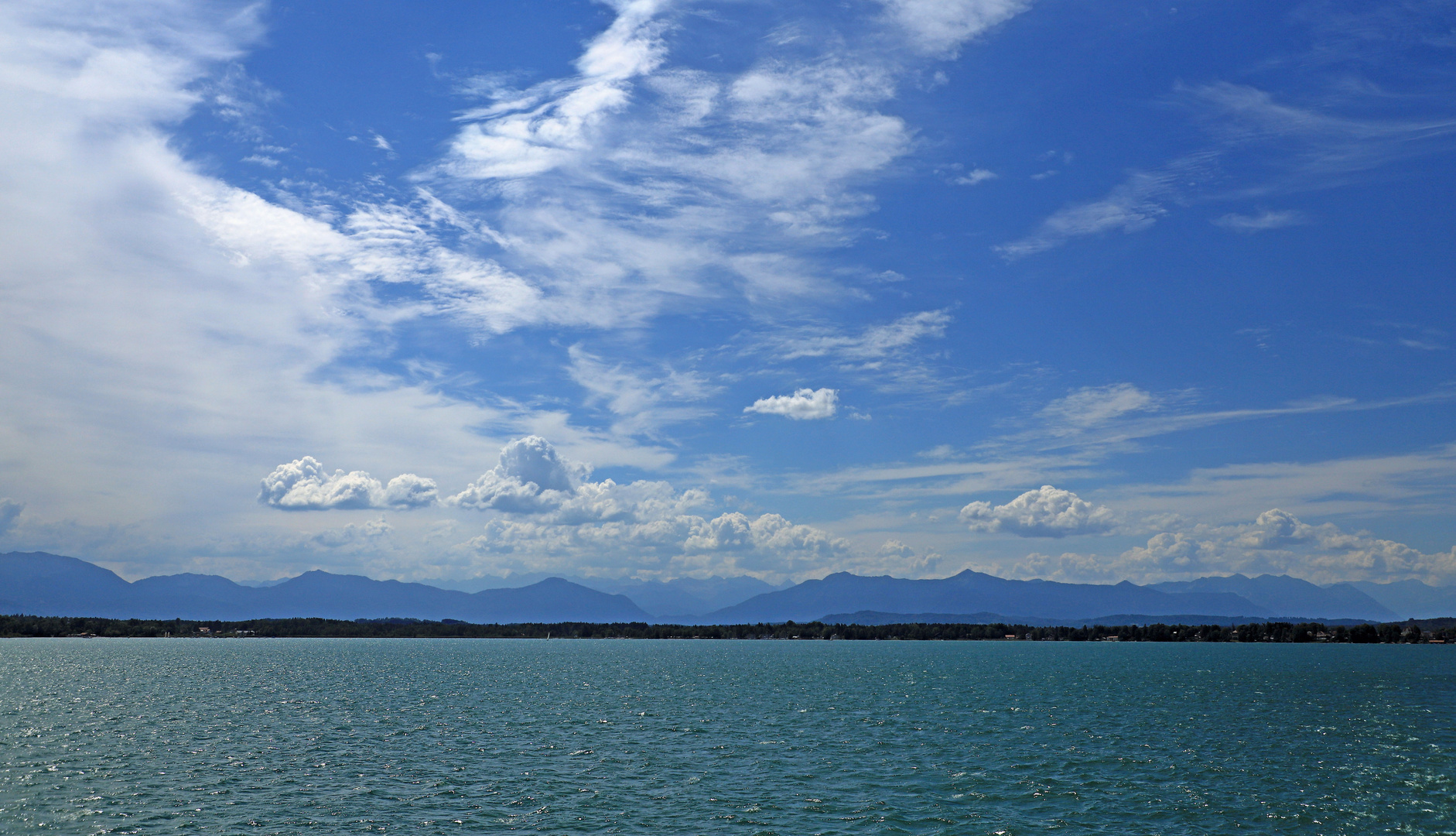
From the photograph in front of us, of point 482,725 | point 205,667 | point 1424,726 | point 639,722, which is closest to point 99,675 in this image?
point 205,667

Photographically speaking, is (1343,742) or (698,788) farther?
(1343,742)

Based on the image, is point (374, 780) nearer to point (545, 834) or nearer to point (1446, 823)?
point (545, 834)

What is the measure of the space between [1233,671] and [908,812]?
151m

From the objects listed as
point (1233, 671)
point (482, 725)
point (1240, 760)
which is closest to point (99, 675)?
point (482, 725)

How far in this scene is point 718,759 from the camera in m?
57.4

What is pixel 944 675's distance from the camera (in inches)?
5832

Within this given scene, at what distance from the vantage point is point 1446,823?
42.0 m

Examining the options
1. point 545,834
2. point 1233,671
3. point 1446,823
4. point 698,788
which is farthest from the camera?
point 1233,671

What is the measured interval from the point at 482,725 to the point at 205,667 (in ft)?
372

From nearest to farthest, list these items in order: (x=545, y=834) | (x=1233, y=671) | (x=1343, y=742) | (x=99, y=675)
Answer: (x=545, y=834) < (x=1343, y=742) < (x=99, y=675) < (x=1233, y=671)

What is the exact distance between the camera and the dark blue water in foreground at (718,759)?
41.6 m

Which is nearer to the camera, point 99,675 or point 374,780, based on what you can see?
point 374,780

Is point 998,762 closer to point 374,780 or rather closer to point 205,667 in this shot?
point 374,780

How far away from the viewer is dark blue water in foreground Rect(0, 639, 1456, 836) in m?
41.6
